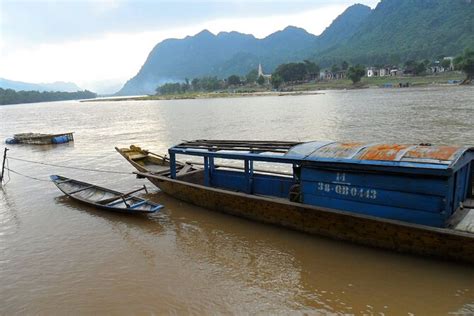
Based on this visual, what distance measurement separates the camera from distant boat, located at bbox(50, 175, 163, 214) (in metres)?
12.0

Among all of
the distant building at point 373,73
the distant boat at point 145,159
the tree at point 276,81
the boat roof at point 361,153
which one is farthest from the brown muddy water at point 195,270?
the distant building at point 373,73

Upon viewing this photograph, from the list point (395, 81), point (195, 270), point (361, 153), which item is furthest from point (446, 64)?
point (195, 270)

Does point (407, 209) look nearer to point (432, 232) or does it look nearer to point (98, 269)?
point (432, 232)

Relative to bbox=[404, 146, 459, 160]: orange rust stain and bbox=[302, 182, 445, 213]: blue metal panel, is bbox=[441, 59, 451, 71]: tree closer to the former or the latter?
bbox=[404, 146, 459, 160]: orange rust stain

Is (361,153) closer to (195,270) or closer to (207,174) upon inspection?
(195,270)

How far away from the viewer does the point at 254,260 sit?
Result: 29.9ft

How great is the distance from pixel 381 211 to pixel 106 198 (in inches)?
375

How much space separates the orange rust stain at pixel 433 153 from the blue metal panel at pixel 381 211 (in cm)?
117

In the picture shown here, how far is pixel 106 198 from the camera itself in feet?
44.8

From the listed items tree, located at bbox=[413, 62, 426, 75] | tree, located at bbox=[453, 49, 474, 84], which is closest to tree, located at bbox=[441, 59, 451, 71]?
tree, located at bbox=[413, 62, 426, 75]

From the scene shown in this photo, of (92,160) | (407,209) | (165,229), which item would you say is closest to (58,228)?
Result: (165,229)

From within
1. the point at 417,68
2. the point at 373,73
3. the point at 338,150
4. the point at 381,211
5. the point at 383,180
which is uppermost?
the point at 417,68

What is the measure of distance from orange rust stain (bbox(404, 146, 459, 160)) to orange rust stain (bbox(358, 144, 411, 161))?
0.29m

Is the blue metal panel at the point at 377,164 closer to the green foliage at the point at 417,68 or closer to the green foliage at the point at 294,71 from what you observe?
the green foliage at the point at 417,68
